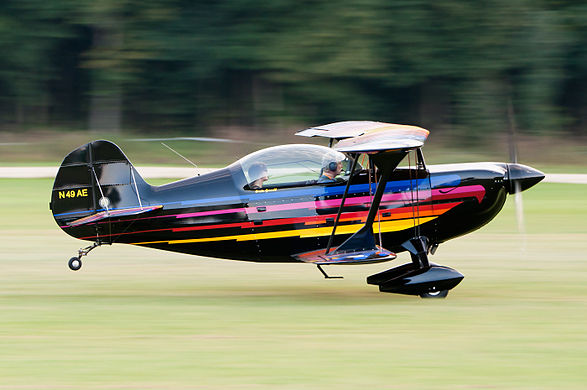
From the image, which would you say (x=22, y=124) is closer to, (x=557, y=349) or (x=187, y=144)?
(x=187, y=144)

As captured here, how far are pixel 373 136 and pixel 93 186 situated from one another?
11.6 ft

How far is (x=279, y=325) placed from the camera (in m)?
9.11

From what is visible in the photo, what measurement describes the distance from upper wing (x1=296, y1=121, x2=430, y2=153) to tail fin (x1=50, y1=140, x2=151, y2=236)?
7.51 ft

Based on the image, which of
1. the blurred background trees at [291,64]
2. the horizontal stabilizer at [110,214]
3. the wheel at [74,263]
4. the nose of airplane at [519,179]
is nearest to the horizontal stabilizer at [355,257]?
the nose of airplane at [519,179]

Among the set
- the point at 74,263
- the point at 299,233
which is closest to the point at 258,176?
the point at 299,233

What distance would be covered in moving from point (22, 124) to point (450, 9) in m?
21.3

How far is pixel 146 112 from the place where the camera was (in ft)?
135

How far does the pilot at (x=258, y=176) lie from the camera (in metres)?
10.5

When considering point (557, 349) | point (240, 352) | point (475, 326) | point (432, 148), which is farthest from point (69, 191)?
point (432, 148)

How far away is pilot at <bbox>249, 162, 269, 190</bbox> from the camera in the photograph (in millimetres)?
10477

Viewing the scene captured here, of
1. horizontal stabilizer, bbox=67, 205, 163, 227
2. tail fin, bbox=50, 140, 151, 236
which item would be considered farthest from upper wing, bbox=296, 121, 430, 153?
tail fin, bbox=50, 140, 151, 236

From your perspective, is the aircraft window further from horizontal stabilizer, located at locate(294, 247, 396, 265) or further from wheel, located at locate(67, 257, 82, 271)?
wheel, located at locate(67, 257, 82, 271)

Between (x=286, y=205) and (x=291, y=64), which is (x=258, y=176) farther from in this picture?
(x=291, y=64)

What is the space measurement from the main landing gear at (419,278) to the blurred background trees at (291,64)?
80.5 ft
